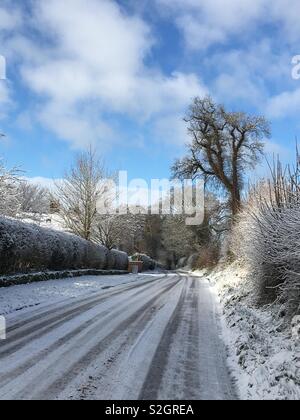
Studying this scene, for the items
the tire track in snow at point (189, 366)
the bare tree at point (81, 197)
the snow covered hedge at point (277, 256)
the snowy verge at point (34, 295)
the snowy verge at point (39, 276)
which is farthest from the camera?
the bare tree at point (81, 197)

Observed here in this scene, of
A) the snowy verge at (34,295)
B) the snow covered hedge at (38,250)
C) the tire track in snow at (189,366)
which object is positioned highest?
the snow covered hedge at (38,250)

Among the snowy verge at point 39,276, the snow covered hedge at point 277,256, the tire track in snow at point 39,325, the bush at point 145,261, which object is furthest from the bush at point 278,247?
the bush at point 145,261

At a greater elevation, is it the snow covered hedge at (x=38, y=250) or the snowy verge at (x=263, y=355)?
the snow covered hedge at (x=38, y=250)

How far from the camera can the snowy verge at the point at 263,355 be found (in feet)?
19.0

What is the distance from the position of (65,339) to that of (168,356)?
2191 millimetres

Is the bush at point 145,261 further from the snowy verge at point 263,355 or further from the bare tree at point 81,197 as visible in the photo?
the snowy verge at point 263,355

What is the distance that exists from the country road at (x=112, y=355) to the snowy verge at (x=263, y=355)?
0.26 meters

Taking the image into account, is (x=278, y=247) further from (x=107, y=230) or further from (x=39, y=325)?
(x=107, y=230)

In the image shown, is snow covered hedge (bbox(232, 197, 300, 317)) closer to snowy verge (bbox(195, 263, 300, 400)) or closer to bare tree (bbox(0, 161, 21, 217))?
snowy verge (bbox(195, 263, 300, 400))

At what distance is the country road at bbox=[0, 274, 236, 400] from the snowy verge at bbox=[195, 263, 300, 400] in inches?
10.4

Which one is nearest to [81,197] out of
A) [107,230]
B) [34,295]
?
[107,230]

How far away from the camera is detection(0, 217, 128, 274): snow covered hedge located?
16.7 metres

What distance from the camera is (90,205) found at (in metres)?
35.0

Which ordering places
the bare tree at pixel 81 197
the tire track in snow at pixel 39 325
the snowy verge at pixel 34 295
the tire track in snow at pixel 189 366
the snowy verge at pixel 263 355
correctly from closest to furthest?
1. the snowy verge at pixel 263 355
2. the tire track in snow at pixel 189 366
3. the tire track in snow at pixel 39 325
4. the snowy verge at pixel 34 295
5. the bare tree at pixel 81 197
